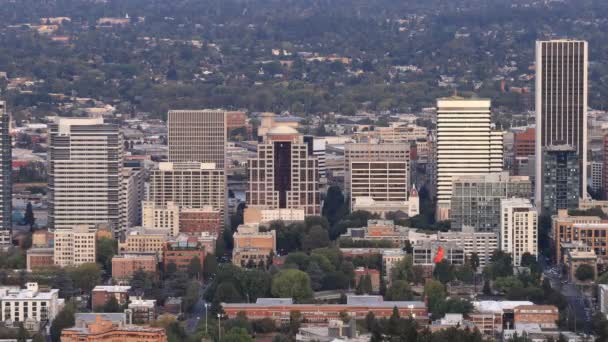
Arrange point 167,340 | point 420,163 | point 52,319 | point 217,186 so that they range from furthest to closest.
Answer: point 420,163 < point 217,186 < point 52,319 < point 167,340

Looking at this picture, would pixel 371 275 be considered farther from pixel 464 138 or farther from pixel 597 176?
pixel 597 176

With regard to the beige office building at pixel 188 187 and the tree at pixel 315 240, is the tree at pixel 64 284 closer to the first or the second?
the tree at pixel 315 240

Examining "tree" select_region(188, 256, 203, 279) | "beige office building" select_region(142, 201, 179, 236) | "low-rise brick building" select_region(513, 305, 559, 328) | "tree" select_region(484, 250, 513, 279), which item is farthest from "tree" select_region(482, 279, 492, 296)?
"beige office building" select_region(142, 201, 179, 236)

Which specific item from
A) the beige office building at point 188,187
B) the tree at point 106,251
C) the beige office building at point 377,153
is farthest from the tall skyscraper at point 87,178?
A: the beige office building at point 377,153

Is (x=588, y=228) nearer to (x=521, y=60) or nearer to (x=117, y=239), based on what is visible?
(x=117, y=239)

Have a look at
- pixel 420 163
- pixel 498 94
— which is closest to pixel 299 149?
pixel 420 163

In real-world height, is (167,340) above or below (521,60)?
below
